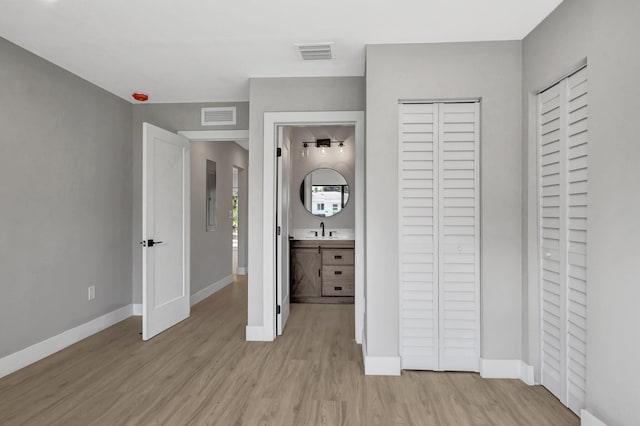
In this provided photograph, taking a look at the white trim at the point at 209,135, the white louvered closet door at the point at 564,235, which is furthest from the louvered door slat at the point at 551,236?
the white trim at the point at 209,135

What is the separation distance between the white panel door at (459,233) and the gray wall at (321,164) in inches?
109

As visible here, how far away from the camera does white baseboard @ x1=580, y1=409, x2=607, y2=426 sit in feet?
6.11

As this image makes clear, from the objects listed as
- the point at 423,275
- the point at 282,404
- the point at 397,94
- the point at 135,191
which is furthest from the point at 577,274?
the point at 135,191

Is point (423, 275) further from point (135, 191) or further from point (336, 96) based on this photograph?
point (135, 191)

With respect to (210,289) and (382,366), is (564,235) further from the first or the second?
(210,289)

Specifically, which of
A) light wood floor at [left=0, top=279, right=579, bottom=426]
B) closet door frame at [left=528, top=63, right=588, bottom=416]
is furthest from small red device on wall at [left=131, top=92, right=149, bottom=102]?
closet door frame at [left=528, top=63, right=588, bottom=416]

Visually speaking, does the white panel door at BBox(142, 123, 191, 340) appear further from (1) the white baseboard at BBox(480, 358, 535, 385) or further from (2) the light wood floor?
(1) the white baseboard at BBox(480, 358, 535, 385)

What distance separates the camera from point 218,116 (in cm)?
413

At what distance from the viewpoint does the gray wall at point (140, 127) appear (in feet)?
13.7

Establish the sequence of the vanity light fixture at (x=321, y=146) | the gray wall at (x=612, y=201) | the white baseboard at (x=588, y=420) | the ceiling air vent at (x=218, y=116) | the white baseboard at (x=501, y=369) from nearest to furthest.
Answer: the gray wall at (x=612, y=201) < the white baseboard at (x=588, y=420) < the white baseboard at (x=501, y=369) < the ceiling air vent at (x=218, y=116) < the vanity light fixture at (x=321, y=146)

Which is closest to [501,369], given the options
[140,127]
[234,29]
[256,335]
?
[256,335]

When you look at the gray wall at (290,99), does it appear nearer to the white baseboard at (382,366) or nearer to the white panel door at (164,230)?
the white panel door at (164,230)

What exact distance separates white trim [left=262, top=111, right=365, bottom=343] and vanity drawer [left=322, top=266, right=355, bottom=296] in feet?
4.94

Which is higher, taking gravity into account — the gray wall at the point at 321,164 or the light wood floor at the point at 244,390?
the gray wall at the point at 321,164
